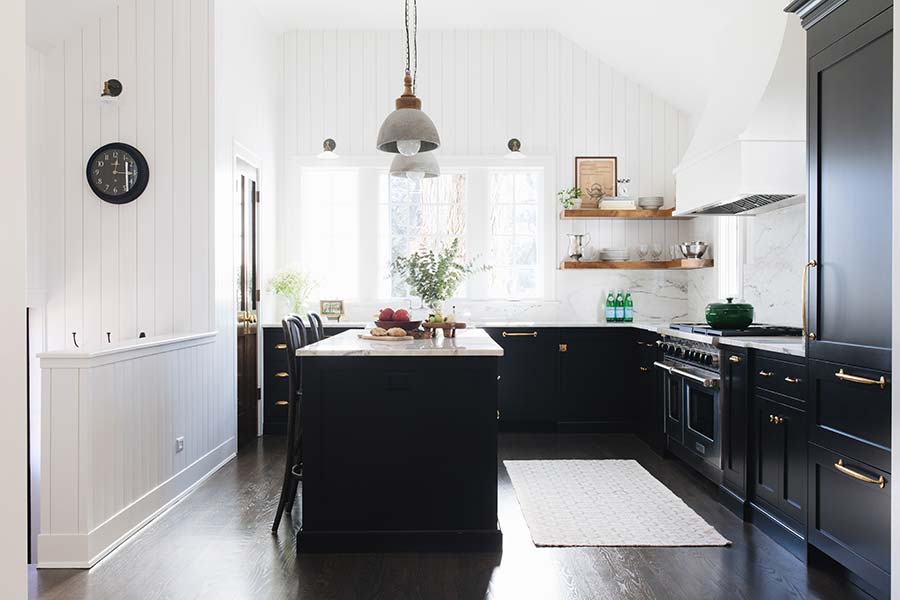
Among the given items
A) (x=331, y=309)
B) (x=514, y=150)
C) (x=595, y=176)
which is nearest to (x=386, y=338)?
(x=331, y=309)

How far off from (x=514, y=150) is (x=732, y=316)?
8.89 ft

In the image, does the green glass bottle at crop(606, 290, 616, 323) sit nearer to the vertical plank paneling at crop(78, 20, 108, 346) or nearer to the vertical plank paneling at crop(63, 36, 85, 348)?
the vertical plank paneling at crop(78, 20, 108, 346)

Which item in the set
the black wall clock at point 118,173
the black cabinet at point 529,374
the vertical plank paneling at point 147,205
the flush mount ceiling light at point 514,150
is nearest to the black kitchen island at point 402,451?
the vertical plank paneling at point 147,205

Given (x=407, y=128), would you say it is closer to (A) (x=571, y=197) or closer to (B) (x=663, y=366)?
(B) (x=663, y=366)

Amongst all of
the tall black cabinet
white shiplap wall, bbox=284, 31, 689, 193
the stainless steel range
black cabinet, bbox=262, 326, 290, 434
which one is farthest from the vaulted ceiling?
black cabinet, bbox=262, 326, 290, 434

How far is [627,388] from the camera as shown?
5.66m

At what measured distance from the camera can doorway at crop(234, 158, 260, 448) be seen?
16.9ft

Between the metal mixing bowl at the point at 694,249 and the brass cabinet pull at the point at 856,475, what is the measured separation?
3.15 m

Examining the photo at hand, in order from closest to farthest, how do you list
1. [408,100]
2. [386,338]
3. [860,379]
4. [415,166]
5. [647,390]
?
[860,379]
[408,100]
[386,338]
[415,166]
[647,390]

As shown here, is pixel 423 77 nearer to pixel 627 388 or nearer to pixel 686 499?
pixel 627 388

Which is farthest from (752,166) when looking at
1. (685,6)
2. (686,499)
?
(686,499)

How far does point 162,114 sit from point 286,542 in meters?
2.86

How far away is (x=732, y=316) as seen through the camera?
4.03 m

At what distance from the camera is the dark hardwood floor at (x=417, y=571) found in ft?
8.61
